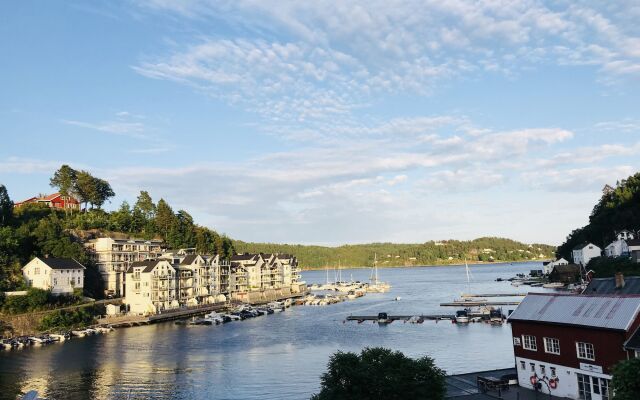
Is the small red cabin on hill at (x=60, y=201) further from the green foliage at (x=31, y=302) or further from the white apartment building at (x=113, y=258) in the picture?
the green foliage at (x=31, y=302)

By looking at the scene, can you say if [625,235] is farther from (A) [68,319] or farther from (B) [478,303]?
(A) [68,319]

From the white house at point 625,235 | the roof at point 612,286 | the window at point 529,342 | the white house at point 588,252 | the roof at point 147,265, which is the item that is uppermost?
the white house at point 625,235

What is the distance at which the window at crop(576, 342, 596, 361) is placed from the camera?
91.1 ft

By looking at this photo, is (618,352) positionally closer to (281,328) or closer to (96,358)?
(96,358)

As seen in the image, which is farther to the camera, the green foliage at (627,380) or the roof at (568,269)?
the roof at (568,269)

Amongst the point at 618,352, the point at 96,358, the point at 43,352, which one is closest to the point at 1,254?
the point at 43,352

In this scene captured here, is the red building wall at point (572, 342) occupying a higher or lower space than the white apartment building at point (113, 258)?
lower

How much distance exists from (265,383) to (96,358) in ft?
83.2

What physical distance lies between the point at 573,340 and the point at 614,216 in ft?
411

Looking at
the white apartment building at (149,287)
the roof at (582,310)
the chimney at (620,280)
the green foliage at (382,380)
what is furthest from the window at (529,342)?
the white apartment building at (149,287)

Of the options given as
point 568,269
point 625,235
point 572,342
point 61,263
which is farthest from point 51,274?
point 625,235

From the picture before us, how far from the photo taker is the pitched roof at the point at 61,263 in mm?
92412

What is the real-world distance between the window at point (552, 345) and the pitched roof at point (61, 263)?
8492 cm

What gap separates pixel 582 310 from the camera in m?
29.3
